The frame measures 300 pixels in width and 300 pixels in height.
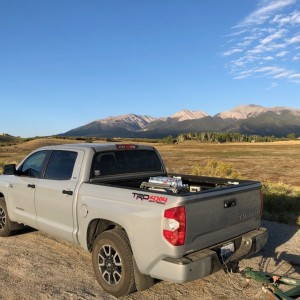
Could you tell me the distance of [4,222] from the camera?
7.09m

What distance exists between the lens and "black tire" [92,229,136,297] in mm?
4406

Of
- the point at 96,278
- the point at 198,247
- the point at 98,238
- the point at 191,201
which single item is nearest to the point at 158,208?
the point at 191,201

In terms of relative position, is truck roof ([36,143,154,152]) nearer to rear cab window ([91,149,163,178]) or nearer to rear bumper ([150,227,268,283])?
rear cab window ([91,149,163,178])

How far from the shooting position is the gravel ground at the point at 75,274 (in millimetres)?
4676

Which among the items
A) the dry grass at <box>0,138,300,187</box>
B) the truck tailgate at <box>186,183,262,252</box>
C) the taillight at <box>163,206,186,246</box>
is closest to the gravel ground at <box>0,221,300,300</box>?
the truck tailgate at <box>186,183,262,252</box>

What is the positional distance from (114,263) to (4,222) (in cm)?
344

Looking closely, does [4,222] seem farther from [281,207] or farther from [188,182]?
[281,207]

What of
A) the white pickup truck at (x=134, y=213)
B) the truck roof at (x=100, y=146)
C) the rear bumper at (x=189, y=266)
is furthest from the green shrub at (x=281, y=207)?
the rear bumper at (x=189, y=266)

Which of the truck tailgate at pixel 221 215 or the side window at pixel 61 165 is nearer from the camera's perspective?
the truck tailgate at pixel 221 215

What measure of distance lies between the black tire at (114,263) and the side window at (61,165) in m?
1.25

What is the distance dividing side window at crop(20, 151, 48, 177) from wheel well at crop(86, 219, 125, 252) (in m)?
1.72

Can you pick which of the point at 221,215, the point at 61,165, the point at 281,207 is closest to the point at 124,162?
the point at 61,165

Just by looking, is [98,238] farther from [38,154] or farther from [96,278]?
[38,154]

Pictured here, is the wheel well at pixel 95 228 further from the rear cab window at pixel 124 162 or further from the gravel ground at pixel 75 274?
the rear cab window at pixel 124 162
